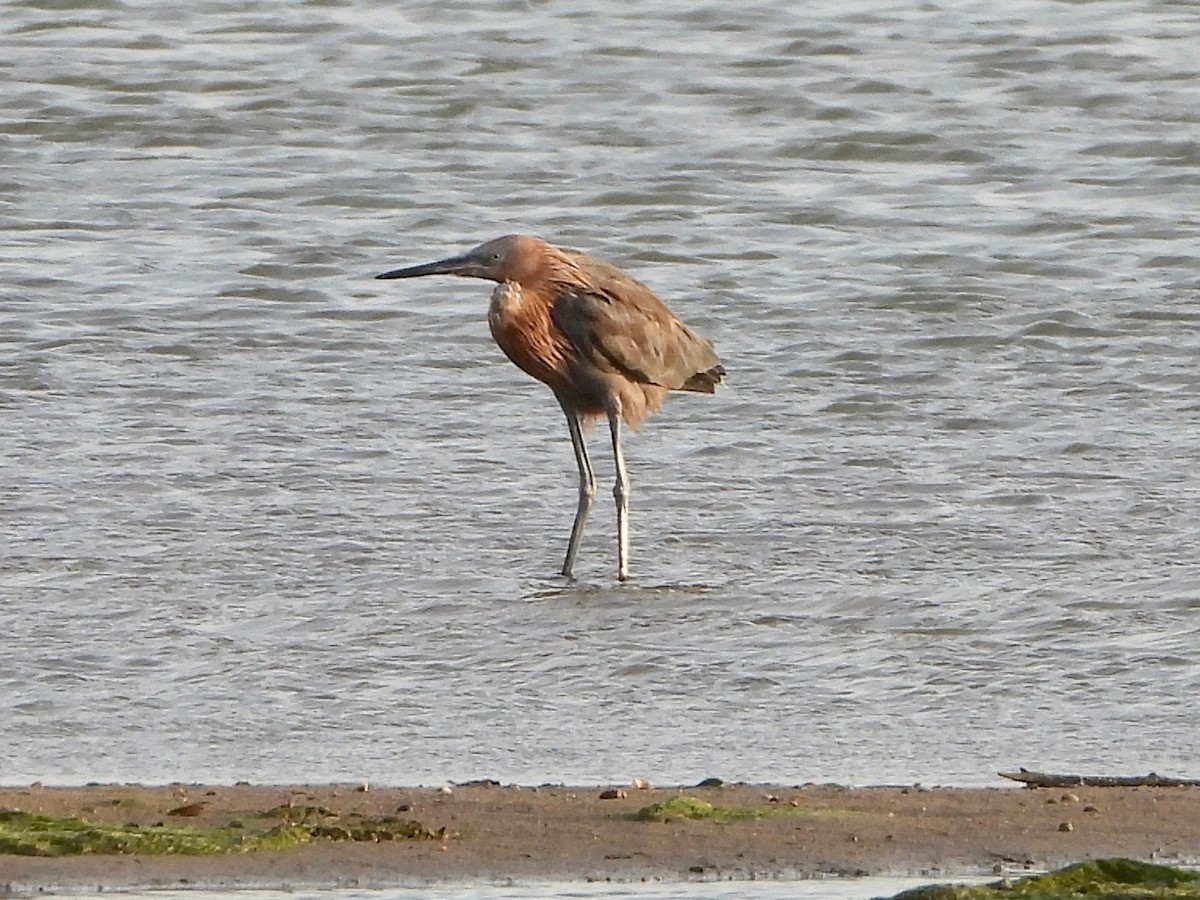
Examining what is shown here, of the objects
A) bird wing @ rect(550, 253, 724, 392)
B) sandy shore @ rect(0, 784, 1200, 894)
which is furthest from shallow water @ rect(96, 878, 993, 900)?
bird wing @ rect(550, 253, 724, 392)

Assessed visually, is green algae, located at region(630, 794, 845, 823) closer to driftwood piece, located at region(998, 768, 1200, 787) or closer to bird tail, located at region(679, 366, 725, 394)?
driftwood piece, located at region(998, 768, 1200, 787)

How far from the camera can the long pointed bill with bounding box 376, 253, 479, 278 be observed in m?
8.73

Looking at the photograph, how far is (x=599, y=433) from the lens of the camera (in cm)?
1036

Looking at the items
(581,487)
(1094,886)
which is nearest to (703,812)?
(1094,886)

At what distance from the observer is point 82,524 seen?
8.30 m

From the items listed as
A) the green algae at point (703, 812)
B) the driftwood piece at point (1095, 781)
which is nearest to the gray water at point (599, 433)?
the driftwood piece at point (1095, 781)

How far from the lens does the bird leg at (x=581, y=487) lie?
827cm

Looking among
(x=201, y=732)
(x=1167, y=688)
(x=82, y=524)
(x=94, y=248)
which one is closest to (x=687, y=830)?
(x=201, y=732)

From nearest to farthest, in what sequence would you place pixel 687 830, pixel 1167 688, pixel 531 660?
pixel 687 830 < pixel 1167 688 < pixel 531 660

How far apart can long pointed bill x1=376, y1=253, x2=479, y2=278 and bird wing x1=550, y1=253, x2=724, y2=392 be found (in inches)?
12.5

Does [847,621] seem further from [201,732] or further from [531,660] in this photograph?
[201,732]

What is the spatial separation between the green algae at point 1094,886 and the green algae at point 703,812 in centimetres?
60

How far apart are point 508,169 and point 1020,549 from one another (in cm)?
695

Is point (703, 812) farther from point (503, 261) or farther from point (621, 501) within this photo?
point (503, 261)
